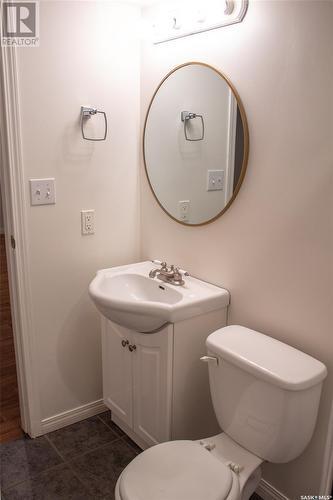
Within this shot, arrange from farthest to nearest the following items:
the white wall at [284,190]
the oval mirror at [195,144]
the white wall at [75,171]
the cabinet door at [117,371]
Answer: the cabinet door at [117,371] < the white wall at [75,171] < the oval mirror at [195,144] < the white wall at [284,190]

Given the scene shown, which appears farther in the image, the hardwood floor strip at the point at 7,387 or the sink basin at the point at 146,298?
the hardwood floor strip at the point at 7,387

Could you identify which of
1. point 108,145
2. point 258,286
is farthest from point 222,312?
point 108,145

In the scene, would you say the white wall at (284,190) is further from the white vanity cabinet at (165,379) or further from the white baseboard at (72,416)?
the white baseboard at (72,416)

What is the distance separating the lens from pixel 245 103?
1594 millimetres

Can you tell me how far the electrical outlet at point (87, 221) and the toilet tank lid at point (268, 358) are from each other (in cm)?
85

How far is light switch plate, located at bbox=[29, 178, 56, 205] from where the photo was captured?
1.82 meters

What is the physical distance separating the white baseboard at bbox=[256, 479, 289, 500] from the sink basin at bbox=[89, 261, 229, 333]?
2.50ft

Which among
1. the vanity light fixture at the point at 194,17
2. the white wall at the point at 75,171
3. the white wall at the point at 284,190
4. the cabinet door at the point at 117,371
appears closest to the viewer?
the white wall at the point at 284,190

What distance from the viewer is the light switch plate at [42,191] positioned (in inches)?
71.6

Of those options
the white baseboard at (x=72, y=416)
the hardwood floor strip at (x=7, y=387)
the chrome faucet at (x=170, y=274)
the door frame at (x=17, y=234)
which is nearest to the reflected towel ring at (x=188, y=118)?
the chrome faucet at (x=170, y=274)

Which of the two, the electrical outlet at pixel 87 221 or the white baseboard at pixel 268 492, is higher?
the electrical outlet at pixel 87 221

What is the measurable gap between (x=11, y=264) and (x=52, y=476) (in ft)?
3.14

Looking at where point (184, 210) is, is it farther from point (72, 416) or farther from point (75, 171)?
point (72, 416)

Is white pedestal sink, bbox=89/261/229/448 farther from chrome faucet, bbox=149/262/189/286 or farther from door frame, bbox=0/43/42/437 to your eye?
door frame, bbox=0/43/42/437
